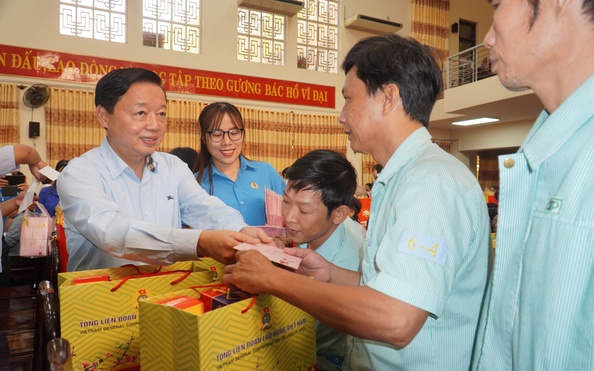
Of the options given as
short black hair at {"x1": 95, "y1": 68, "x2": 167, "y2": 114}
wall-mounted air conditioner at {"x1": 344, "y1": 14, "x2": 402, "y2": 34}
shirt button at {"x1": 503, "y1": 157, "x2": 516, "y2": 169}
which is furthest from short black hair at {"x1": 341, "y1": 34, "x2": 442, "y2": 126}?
wall-mounted air conditioner at {"x1": 344, "y1": 14, "x2": 402, "y2": 34}

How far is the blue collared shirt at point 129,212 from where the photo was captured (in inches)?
57.5

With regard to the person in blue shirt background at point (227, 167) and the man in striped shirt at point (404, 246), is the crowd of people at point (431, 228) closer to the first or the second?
the man in striped shirt at point (404, 246)

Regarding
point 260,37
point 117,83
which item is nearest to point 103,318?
point 117,83

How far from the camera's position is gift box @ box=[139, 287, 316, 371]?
0.95 m

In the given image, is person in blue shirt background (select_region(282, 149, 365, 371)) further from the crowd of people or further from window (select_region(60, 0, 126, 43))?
window (select_region(60, 0, 126, 43))

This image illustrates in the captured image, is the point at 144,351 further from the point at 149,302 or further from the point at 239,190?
the point at 239,190

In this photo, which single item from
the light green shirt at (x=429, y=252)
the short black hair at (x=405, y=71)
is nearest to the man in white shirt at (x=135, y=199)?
the light green shirt at (x=429, y=252)

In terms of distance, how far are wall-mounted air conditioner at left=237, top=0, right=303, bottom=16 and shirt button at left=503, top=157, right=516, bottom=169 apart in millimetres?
8592

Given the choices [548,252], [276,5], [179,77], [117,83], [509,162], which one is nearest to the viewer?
[548,252]

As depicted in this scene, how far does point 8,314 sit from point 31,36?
5.94m

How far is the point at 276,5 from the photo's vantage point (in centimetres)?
880

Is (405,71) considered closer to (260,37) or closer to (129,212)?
(129,212)

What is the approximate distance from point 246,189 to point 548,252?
2.24m

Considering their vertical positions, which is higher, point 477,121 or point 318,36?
point 318,36
